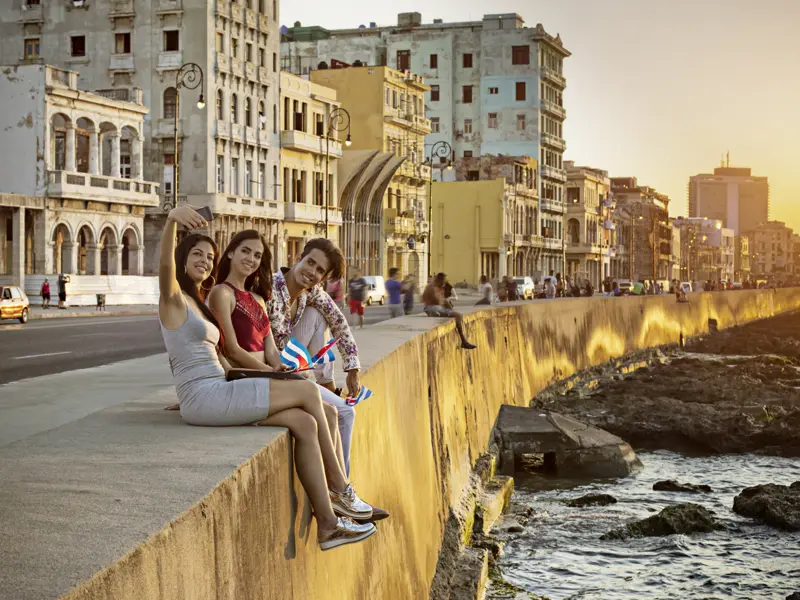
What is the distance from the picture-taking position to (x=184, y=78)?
60375 millimetres

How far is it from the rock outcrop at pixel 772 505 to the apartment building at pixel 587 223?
9569 centimetres

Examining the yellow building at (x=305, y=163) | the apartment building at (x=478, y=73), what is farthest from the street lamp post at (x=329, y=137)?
the apartment building at (x=478, y=73)

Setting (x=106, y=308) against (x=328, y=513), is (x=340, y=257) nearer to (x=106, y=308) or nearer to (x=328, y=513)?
(x=328, y=513)

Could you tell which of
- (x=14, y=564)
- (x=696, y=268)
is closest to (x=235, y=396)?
(x=14, y=564)

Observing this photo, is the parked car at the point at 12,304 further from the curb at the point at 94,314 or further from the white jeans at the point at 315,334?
the white jeans at the point at 315,334

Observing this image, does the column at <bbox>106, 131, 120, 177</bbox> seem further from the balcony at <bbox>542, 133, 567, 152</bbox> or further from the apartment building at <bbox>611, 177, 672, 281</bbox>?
the apartment building at <bbox>611, 177, 672, 281</bbox>

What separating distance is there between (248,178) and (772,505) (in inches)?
1917

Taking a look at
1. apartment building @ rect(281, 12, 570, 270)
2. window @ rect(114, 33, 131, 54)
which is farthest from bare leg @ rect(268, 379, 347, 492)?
apartment building @ rect(281, 12, 570, 270)

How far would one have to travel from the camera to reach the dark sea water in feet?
47.6

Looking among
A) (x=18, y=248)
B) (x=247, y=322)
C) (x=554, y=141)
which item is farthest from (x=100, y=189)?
(x=554, y=141)

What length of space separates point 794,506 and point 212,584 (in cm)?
1472

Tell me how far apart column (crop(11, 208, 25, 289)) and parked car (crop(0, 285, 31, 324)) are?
12.5 m

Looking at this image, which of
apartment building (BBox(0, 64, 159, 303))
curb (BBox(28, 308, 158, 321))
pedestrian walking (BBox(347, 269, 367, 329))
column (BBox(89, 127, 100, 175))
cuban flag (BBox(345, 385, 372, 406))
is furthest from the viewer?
column (BBox(89, 127, 100, 175))

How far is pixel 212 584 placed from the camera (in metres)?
4.54
